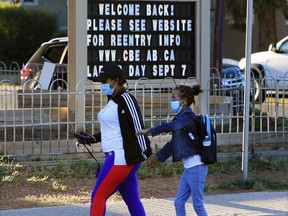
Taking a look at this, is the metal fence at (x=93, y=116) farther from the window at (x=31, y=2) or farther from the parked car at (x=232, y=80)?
the window at (x=31, y=2)

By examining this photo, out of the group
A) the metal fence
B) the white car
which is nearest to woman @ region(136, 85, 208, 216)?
the metal fence

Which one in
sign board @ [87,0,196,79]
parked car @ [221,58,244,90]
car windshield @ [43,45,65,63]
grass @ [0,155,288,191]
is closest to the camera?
grass @ [0,155,288,191]

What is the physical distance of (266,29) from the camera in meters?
33.6

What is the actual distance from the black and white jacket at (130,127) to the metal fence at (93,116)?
12.2ft

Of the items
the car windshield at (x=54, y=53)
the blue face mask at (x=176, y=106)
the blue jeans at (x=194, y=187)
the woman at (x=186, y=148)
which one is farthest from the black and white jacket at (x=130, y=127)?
the car windshield at (x=54, y=53)

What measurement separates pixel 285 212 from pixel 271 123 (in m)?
4.21

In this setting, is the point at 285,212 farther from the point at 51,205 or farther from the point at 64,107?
the point at 64,107

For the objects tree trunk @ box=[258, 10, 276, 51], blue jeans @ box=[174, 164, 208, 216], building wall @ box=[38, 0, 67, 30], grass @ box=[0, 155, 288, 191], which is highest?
building wall @ box=[38, 0, 67, 30]

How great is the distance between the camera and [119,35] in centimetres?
1191

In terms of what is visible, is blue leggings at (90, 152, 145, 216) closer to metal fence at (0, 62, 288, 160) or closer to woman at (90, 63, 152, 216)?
woman at (90, 63, 152, 216)

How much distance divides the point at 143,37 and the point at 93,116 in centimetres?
159

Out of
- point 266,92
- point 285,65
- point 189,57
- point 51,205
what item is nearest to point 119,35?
point 189,57

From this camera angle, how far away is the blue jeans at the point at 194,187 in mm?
7387

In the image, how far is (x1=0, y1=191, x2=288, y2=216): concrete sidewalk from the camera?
862 centimetres
